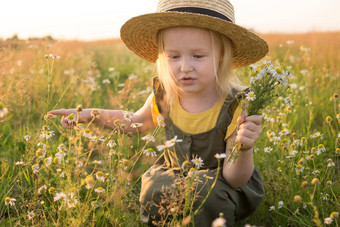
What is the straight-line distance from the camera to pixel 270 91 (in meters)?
1.95

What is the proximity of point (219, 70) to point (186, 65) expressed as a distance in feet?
1.23

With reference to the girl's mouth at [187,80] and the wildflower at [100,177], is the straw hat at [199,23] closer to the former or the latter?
the girl's mouth at [187,80]

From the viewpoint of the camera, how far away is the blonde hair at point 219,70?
2.51 metres

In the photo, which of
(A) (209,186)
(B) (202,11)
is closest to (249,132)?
(A) (209,186)

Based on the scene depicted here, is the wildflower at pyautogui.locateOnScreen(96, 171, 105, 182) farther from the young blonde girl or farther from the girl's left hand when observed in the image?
Answer: the girl's left hand

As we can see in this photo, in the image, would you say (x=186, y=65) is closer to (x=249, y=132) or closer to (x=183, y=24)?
(x=183, y=24)

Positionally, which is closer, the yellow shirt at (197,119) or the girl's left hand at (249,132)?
the girl's left hand at (249,132)

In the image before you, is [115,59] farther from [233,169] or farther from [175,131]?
[233,169]

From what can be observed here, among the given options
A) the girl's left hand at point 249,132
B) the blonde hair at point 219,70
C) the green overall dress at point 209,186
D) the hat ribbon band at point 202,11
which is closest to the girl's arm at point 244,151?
the girl's left hand at point 249,132

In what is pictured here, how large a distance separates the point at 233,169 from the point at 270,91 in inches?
22.1

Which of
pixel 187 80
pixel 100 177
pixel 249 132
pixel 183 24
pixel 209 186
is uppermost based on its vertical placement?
pixel 183 24

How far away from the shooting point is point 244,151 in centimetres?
215

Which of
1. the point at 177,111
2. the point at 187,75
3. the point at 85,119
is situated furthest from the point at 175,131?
the point at 85,119

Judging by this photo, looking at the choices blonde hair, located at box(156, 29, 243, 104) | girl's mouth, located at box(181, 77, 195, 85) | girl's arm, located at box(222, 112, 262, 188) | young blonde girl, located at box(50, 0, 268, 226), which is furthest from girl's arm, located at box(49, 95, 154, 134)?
girl's arm, located at box(222, 112, 262, 188)
